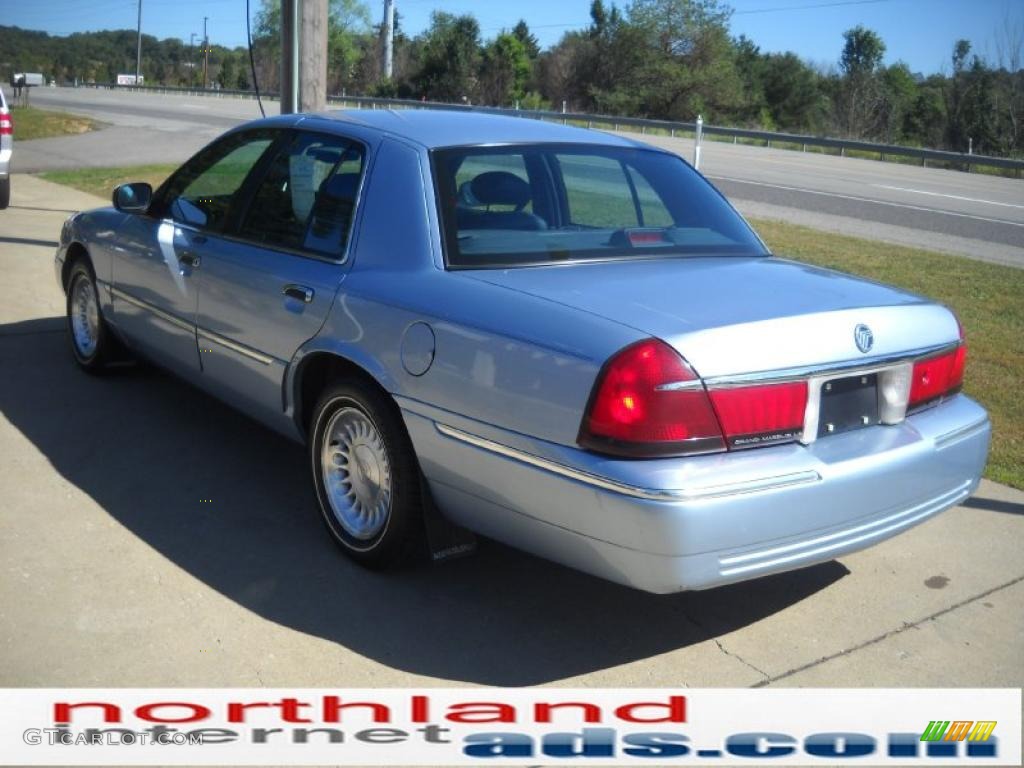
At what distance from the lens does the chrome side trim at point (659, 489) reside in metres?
3.12

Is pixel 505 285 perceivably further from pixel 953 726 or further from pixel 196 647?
pixel 953 726

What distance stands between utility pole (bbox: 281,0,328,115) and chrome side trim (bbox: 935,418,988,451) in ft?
21.0

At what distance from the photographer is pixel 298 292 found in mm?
4305

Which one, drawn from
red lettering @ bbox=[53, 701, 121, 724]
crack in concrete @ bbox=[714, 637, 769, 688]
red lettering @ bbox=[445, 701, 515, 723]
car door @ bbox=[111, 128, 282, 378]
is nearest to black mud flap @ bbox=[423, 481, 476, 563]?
red lettering @ bbox=[445, 701, 515, 723]

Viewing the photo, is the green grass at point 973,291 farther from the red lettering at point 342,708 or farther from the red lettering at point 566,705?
the red lettering at point 342,708

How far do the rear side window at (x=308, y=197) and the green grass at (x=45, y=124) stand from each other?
21.0 meters

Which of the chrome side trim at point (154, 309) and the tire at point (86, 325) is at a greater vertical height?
the chrome side trim at point (154, 309)

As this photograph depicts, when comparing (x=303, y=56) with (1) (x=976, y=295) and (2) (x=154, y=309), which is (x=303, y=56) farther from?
(1) (x=976, y=295)

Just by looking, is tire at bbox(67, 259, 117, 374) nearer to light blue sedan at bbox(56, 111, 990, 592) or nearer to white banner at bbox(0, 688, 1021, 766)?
light blue sedan at bbox(56, 111, 990, 592)

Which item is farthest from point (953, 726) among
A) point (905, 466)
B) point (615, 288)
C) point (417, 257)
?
point (417, 257)

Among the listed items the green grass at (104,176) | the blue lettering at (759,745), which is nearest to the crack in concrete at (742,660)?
the blue lettering at (759,745)

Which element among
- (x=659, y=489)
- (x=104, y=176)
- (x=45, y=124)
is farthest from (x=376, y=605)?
(x=45, y=124)

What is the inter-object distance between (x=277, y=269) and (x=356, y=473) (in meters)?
0.90

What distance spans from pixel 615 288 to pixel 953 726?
164cm
